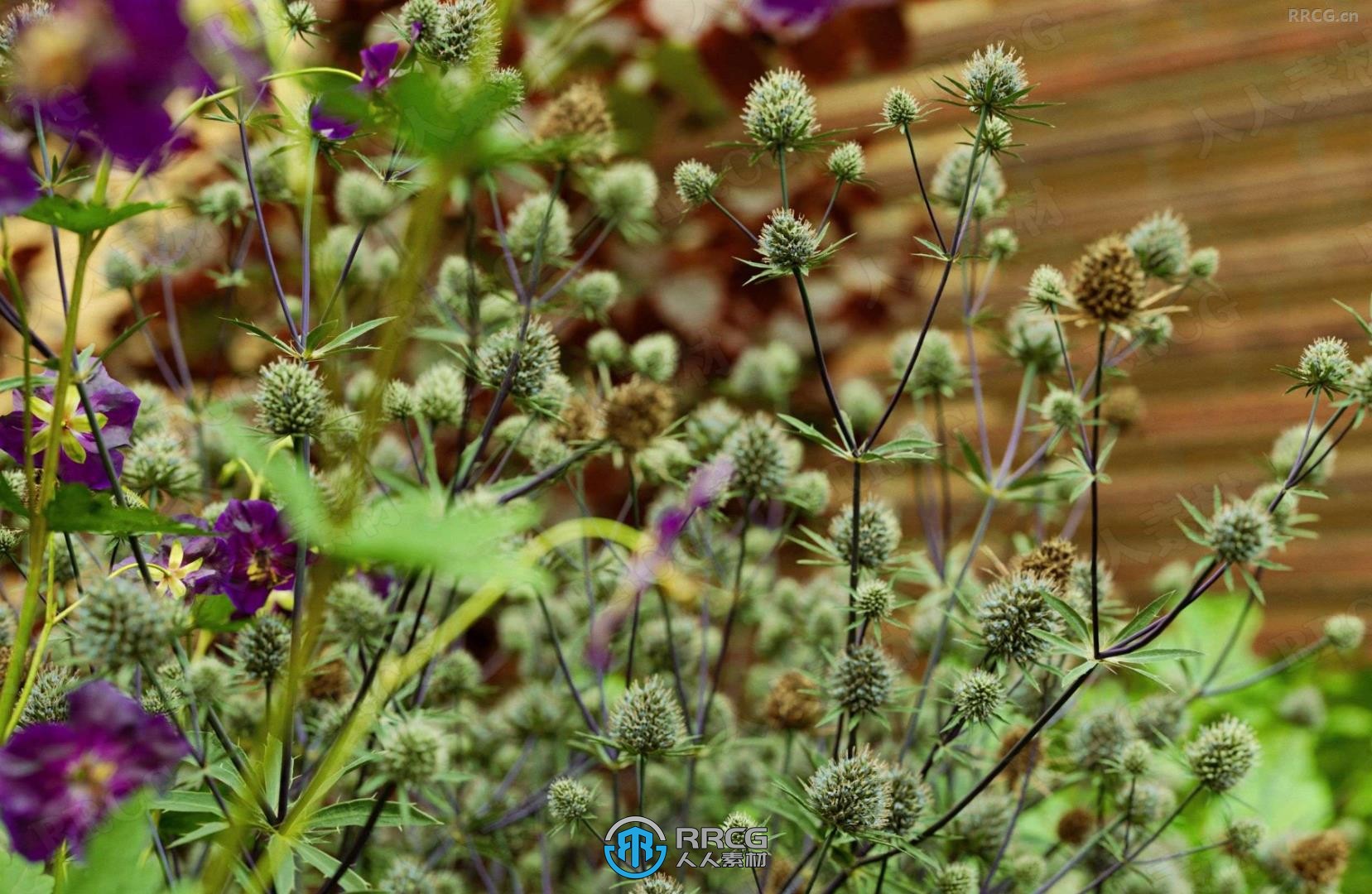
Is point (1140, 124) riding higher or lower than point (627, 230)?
higher

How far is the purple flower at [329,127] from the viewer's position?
511 millimetres

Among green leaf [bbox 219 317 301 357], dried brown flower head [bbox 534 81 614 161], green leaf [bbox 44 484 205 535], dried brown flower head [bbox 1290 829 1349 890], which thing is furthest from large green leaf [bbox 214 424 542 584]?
dried brown flower head [bbox 1290 829 1349 890]

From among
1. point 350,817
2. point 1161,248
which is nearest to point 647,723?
point 350,817

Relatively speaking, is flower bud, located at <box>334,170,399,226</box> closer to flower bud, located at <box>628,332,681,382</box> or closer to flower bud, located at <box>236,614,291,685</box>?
flower bud, located at <box>628,332,681,382</box>

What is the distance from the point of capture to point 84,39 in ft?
1.07

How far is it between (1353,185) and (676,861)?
148 centimetres

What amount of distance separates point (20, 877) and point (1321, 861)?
95cm

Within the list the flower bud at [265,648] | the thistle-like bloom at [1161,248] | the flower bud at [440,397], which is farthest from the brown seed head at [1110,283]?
the flower bud at [265,648]

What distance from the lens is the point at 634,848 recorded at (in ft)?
1.83

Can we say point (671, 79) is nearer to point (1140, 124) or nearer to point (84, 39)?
point (1140, 124)

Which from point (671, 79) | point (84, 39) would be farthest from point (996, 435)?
point (84, 39)

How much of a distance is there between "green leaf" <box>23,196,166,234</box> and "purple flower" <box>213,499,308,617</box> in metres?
0.16

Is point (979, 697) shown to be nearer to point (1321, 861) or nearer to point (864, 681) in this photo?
point (864, 681)

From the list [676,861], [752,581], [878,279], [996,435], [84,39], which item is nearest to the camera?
[84,39]
